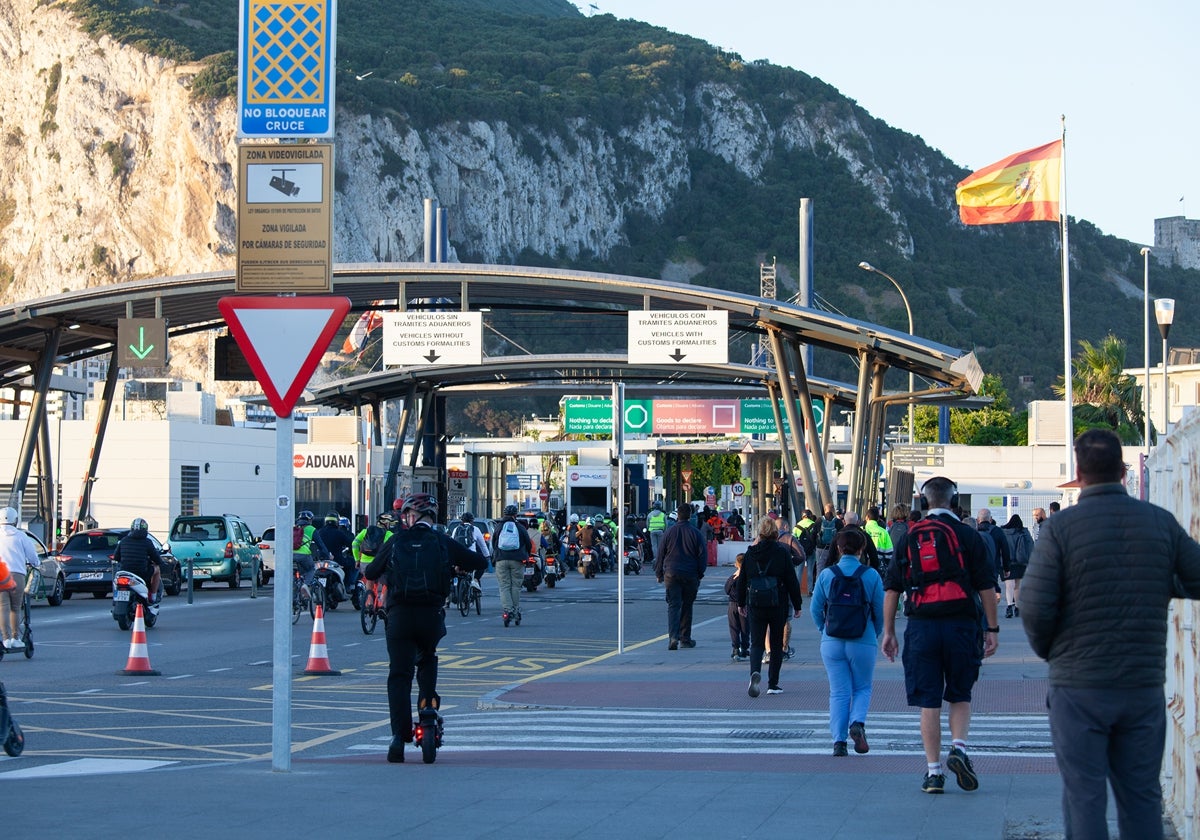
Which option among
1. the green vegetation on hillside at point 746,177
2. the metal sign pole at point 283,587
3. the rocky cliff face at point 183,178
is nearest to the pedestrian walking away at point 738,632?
the metal sign pole at point 283,587

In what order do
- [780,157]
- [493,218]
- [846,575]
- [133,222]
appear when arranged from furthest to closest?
[780,157], [493,218], [133,222], [846,575]

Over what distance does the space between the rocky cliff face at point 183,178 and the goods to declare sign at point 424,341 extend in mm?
99419

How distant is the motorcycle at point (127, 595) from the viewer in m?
23.2

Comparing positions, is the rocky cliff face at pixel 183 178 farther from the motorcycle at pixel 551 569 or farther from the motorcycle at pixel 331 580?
the motorcycle at pixel 331 580

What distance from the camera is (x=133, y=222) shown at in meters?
142

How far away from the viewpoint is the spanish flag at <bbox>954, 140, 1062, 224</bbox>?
105 feet

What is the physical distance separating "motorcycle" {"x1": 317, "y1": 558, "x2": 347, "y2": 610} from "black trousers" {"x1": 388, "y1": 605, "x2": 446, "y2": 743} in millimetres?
15729

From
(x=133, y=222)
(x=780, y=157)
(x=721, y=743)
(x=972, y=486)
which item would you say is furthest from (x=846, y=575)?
(x=780, y=157)

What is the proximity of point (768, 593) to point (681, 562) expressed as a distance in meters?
5.07

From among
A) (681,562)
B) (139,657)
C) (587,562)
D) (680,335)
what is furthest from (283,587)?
(587,562)

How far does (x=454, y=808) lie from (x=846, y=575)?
13.0ft

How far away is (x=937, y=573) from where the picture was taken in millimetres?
9461

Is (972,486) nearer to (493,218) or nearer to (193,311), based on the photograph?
(193,311)

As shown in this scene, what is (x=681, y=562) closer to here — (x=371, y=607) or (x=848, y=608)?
(x=371, y=607)
